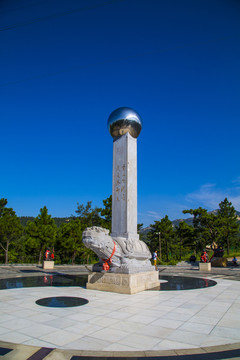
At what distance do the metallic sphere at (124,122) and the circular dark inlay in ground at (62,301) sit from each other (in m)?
6.48

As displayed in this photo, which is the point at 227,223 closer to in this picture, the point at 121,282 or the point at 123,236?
the point at 123,236

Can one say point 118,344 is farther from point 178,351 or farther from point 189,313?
point 189,313

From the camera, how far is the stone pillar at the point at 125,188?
32.3ft

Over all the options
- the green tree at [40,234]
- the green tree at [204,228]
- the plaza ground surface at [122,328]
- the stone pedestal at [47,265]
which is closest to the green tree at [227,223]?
the green tree at [204,228]

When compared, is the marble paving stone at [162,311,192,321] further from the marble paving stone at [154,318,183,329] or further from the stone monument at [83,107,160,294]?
the stone monument at [83,107,160,294]

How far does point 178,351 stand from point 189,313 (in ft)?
7.40

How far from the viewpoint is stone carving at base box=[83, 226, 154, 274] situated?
7863mm

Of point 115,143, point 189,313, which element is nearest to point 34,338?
point 189,313

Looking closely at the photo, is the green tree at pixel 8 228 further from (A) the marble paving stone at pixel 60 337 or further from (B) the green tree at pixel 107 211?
(A) the marble paving stone at pixel 60 337

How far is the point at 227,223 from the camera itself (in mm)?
31078

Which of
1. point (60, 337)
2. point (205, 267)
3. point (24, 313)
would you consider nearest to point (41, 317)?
point (24, 313)

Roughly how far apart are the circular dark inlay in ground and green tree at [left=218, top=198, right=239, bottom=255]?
26.2 meters

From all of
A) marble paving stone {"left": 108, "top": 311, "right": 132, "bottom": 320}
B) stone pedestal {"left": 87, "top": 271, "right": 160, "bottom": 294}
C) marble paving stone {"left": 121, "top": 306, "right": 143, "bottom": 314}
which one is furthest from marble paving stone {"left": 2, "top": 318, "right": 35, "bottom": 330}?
stone pedestal {"left": 87, "top": 271, "right": 160, "bottom": 294}

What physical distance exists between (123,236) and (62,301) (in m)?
3.65
